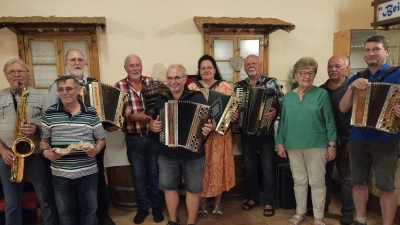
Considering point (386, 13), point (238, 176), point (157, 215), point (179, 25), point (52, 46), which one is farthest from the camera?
point (179, 25)

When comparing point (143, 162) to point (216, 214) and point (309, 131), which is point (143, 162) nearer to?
point (216, 214)

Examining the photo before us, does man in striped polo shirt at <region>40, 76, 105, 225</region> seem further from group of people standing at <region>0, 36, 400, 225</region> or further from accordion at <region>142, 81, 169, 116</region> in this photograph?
accordion at <region>142, 81, 169, 116</region>

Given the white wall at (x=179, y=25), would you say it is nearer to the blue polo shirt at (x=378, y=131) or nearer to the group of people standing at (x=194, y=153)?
the group of people standing at (x=194, y=153)

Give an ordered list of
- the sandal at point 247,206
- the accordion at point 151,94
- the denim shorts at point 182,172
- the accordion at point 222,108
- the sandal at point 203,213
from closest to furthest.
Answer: the denim shorts at point 182,172 < the accordion at point 222,108 < the accordion at point 151,94 < the sandal at point 203,213 < the sandal at point 247,206

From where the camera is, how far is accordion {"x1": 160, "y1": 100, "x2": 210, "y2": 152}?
6.93 feet

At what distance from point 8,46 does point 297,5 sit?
13.2 ft

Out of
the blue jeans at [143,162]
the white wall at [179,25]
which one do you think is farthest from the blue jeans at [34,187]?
the white wall at [179,25]

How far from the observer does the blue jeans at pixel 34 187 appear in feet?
7.06

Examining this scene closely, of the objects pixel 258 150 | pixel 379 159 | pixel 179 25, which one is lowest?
pixel 258 150

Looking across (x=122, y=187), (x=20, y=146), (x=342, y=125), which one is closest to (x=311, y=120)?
(x=342, y=125)

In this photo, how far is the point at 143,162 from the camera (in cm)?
263

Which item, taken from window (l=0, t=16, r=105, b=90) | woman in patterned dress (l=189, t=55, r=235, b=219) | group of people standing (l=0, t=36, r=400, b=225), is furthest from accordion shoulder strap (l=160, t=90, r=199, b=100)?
window (l=0, t=16, r=105, b=90)

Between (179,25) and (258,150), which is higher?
(179,25)

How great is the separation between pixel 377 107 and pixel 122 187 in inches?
88.5
